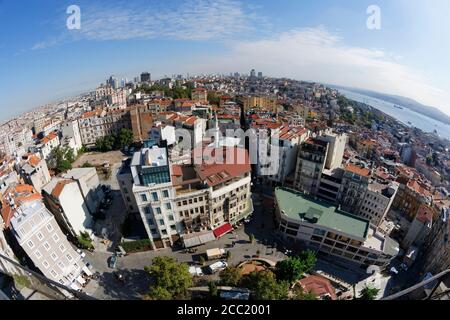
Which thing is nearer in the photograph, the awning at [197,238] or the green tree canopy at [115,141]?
the awning at [197,238]

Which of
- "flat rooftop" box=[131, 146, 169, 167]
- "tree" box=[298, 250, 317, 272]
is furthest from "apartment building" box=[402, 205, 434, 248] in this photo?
"flat rooftop" box=[131, 146, 169, 167]

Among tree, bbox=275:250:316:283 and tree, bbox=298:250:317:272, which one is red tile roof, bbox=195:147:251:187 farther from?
tree, bbox=298:250:317:272

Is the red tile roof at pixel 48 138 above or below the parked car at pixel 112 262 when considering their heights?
above

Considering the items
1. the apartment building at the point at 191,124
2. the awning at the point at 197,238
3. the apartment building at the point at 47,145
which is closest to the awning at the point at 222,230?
the awning at the point at 197,238

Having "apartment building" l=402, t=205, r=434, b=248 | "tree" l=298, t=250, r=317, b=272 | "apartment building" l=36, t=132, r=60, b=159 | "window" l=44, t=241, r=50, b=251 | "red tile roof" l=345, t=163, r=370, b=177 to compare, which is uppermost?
"red tile roof" l=345, t=163, r=370, b=177

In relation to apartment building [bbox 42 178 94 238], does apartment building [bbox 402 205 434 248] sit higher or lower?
lower

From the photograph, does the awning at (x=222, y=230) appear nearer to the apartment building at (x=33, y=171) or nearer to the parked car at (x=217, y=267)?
the parked car at (x=217, y=267)
